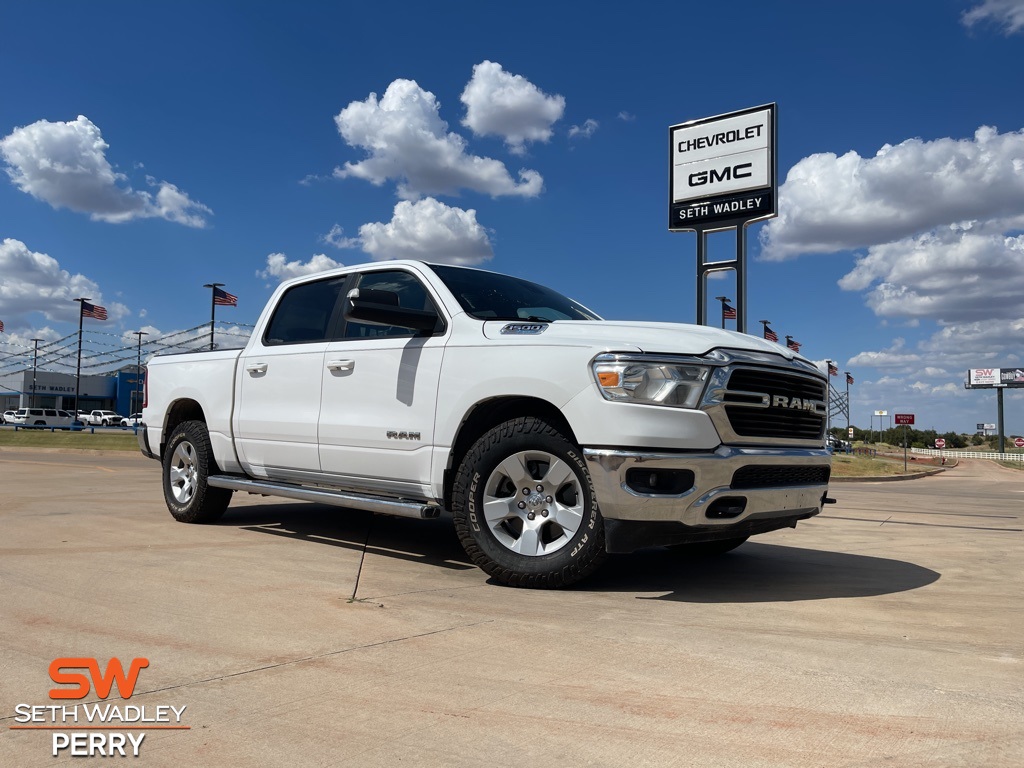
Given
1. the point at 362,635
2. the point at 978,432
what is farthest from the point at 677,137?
the point at 978,432

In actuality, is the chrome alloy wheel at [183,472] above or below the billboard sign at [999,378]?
below

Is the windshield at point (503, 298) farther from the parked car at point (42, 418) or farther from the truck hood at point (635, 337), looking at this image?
the parked car at point (42, 418)

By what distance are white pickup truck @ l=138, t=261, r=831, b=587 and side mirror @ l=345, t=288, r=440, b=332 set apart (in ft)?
0.04

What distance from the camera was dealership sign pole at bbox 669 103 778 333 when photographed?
16.0m

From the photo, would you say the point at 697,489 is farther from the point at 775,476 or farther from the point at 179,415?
the point at 179,415

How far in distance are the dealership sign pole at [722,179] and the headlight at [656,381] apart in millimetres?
11666

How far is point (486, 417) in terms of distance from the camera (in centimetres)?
493

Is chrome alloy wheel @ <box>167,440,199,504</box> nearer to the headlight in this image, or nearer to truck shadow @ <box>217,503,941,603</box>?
truck shadow @ <box>217,503,941,603</box>

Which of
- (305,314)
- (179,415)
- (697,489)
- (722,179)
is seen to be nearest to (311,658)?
(697,489)

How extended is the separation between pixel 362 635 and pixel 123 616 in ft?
3.78

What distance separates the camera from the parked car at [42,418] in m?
66.1

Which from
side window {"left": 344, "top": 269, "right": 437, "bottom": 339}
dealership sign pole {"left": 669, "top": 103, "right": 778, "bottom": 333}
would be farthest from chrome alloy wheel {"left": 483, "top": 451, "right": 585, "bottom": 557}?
dealership sign pole {"left": 669, "top": 103, "right": 778, "bottom": 333}

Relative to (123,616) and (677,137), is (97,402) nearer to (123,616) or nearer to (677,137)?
(677,137)

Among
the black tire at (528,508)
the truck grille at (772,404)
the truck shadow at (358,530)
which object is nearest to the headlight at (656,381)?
the truck grille at (772,404)
